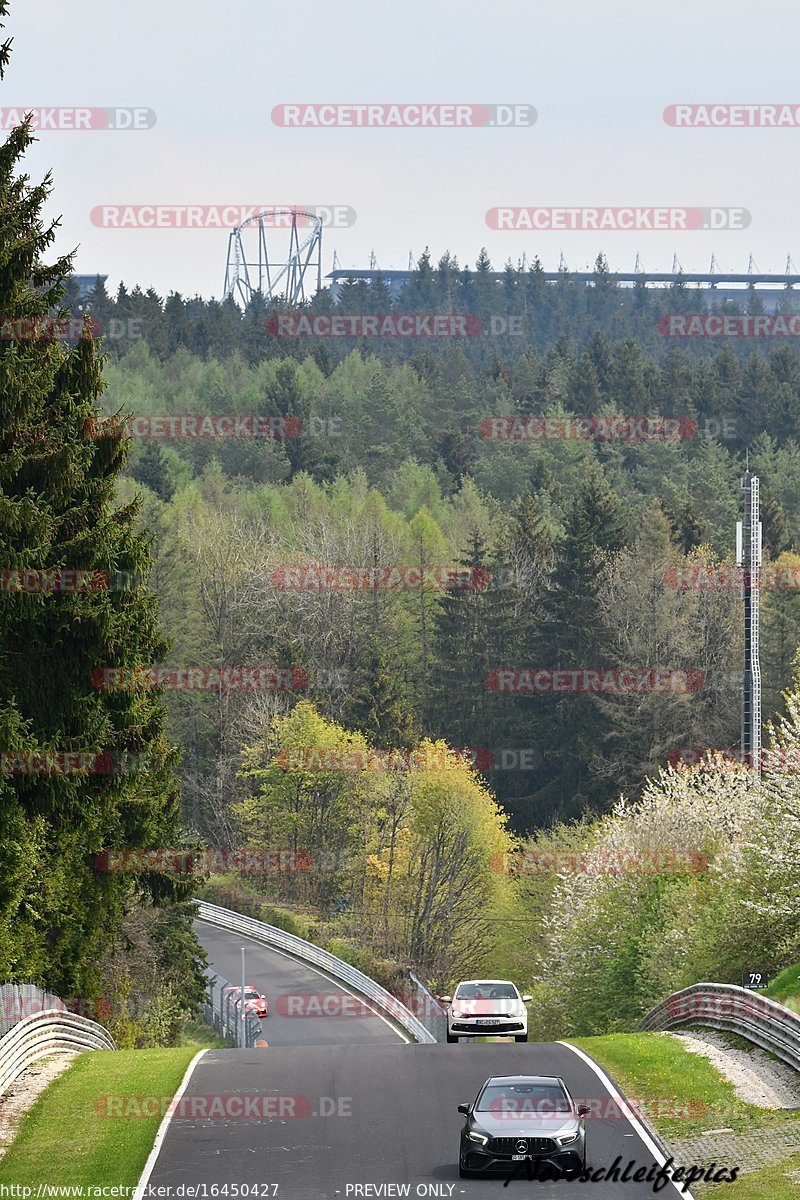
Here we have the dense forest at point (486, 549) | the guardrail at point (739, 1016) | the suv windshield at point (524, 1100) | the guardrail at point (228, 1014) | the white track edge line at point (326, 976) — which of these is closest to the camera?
the suv windshield at point (524, 1100)

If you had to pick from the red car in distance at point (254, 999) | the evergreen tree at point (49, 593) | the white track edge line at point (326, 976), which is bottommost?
the white track edge line at point (326, 976)

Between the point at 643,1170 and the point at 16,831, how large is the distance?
30.8ft

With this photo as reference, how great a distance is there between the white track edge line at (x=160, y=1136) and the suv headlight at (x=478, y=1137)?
11.9 ft

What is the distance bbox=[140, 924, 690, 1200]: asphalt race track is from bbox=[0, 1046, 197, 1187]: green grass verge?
1.34 feet

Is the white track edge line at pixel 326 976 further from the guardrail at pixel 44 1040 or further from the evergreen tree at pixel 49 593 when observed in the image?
the evergreen tree at pixel 49 593

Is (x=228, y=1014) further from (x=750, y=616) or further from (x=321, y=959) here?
(x=750, y=616)

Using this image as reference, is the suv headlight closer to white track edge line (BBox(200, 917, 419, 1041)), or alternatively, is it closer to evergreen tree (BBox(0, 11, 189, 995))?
evergreen tree (BBox(0, 11, 189, 995))

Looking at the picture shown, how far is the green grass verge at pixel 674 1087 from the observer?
2166 centimetres

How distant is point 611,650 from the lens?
89.4m

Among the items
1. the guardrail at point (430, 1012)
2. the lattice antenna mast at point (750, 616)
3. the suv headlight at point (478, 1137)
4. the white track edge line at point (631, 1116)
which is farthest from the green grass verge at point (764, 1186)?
the lattice antenna mast at point (750, 616)

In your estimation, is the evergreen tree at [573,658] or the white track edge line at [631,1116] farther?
the evergreen tree at [573,658]

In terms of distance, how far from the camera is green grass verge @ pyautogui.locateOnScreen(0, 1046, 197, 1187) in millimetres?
19406

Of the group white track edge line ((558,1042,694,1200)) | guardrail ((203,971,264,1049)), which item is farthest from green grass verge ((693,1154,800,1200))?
guardrail ((203,971,264,1049))

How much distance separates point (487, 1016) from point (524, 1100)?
13.6 m
